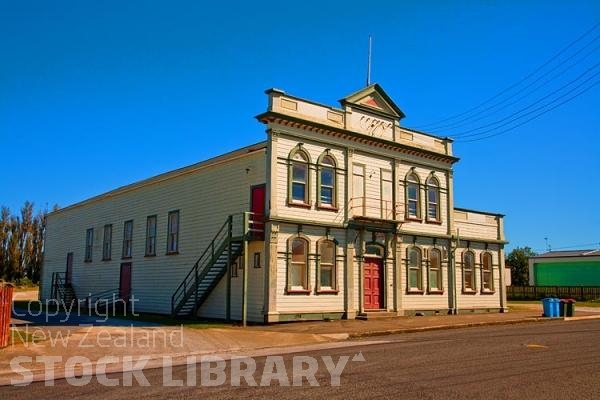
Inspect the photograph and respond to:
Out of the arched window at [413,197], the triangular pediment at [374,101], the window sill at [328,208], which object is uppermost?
the triangular pediment at [374,101]

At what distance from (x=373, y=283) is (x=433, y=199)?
6.28 meters

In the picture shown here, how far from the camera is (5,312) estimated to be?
1452 centimetres

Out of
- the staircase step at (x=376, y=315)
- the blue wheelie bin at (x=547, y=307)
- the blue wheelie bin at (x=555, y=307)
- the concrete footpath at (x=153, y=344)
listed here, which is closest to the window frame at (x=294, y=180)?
the concrete footpath at (x=153, y=344)

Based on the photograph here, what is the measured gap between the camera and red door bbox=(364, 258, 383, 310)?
2622 centimetres

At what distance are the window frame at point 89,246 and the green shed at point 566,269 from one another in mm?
48916

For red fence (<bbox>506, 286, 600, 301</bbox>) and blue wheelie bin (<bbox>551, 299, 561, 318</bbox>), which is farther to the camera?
red fence (<bbox>506, 286, 600, 301</bbox>)

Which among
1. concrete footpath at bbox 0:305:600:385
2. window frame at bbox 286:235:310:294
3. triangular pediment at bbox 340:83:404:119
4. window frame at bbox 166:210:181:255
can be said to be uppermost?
triangular pediment at bbox 340:83:404:119

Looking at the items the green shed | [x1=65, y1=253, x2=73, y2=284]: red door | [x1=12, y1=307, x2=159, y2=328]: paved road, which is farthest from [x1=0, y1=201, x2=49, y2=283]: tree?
the green shed

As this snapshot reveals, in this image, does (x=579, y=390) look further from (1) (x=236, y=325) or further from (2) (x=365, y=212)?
(2) (x=365, y=212)

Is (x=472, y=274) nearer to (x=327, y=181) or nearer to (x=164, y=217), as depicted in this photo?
(x=327, y=181)

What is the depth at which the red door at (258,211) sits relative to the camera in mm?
23078

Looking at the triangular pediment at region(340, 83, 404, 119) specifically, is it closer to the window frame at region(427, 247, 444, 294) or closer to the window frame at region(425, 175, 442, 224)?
the window frame at region(425, 175, 442, 224)

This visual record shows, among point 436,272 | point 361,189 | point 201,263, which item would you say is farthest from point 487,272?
point 201,263

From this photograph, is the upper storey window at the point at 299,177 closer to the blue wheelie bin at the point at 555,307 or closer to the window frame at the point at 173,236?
the window frame at the point at 173,236
